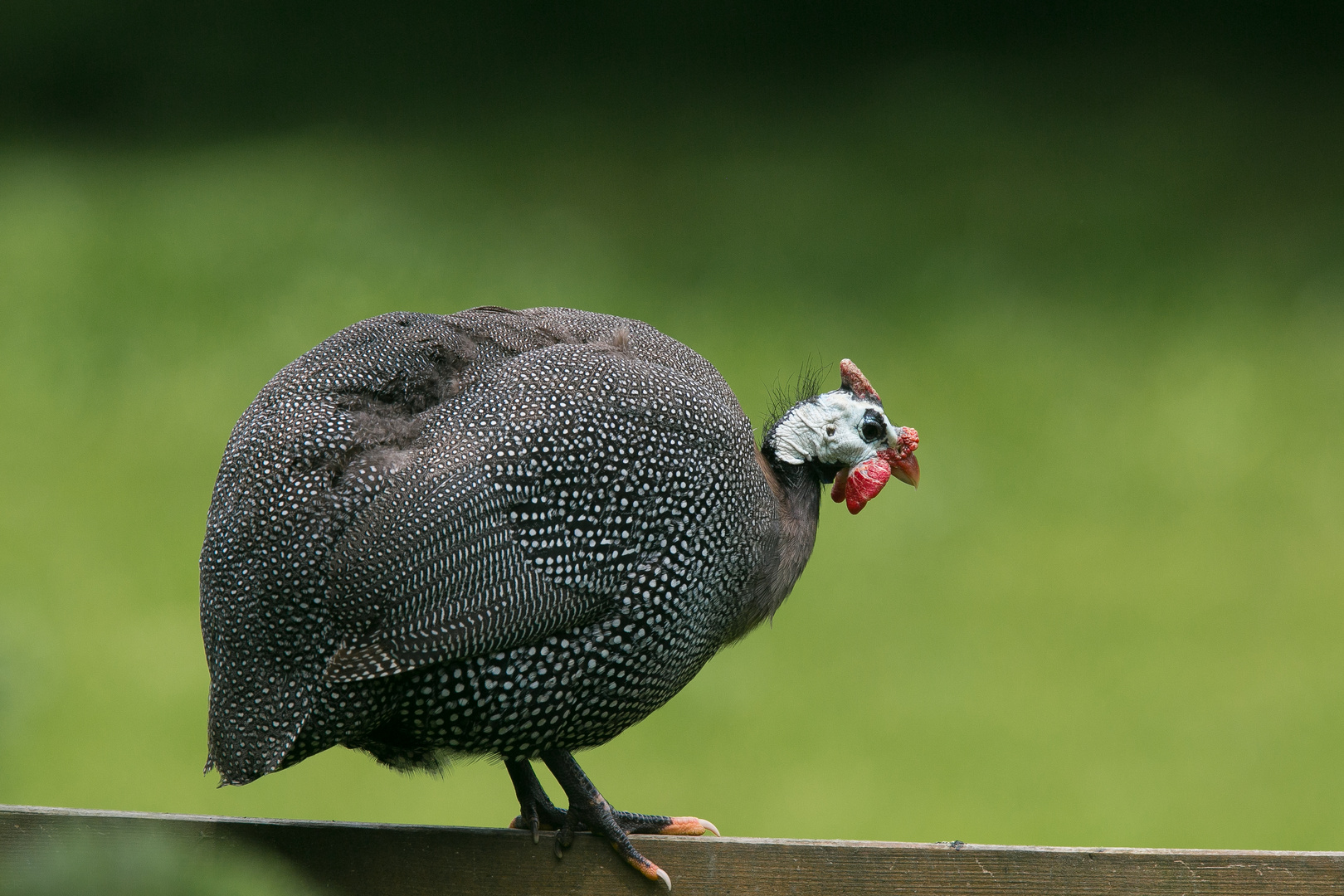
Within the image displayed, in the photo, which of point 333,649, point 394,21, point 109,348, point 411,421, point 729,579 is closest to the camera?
point 333,649

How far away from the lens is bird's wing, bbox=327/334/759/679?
1.57 meters

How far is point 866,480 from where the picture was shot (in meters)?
2.03

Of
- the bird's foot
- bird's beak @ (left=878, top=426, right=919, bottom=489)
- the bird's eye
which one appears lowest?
the bird's foot

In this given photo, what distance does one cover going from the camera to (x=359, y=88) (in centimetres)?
411

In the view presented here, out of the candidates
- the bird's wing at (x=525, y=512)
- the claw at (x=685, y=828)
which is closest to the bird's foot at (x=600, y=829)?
the claw at (x=685, y=828)

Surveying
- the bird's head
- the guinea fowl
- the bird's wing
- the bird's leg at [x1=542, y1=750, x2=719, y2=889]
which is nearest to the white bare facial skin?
the bird's head

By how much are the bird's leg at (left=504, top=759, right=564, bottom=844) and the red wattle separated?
655 mm

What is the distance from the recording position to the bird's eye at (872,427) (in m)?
2.02

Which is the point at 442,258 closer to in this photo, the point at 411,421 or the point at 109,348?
the point at 109,348

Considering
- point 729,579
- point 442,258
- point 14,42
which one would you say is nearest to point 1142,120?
point 442,258

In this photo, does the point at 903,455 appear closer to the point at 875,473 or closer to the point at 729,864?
the point at 875,473

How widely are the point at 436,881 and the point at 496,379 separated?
0.70m

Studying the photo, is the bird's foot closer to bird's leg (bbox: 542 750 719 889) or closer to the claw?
bird's leg (bbox: 542 750 719 889)

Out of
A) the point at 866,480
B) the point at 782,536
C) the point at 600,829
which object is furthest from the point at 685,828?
the point at 866,480
